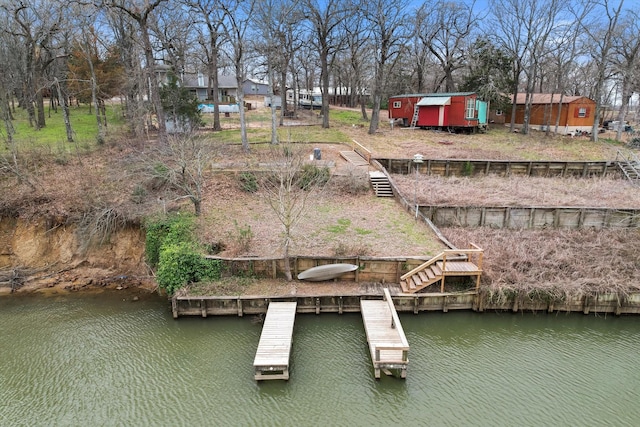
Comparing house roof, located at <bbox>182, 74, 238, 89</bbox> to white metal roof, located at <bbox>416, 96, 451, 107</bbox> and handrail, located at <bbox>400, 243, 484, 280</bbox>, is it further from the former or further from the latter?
handrail, located at <bbox>400, 243, 484, 280</bbox>

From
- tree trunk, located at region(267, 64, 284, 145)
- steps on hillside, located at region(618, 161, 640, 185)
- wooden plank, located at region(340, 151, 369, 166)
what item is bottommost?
steps on hillside, located at region(618, 161, 640, 185)

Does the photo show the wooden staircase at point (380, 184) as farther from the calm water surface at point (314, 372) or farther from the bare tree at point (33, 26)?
the bare tree at point (33, 26)

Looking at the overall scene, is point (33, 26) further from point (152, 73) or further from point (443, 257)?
point (443, 257)

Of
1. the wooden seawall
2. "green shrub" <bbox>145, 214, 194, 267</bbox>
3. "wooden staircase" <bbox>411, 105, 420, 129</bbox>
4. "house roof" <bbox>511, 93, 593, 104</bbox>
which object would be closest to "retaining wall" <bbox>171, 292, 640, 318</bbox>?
the wooden seawall

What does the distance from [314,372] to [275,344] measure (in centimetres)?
138

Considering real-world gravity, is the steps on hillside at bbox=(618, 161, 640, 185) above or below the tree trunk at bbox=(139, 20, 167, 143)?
below

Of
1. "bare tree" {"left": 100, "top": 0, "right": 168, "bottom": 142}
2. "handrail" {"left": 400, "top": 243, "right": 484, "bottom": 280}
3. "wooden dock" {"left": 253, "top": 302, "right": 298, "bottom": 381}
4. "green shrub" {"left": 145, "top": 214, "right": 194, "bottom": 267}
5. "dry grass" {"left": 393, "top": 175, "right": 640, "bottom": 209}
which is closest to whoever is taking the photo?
"wooden dock" {"left": 253, "top": 302, "right": 298, "bottom": 381}

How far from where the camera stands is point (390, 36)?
33.4 metres

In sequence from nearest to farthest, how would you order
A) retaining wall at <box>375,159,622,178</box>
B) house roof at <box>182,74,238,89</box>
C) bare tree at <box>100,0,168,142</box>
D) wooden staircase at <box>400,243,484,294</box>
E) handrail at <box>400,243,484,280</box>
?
handrail at <box>400,243,484,280</box> < wooden staircase at <box>400,243,484,294</box> < bare tree at <box>100,0,168,142</box> < retaining wall at <box>375,159,622,178</box> < house roof at <box>182,74,238,89</box>

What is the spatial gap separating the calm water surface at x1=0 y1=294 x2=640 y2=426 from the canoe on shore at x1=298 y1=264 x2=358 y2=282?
4.64 feet

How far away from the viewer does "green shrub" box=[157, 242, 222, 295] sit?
14.7 metres

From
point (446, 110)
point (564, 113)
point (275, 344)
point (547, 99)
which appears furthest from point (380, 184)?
point (547, 99)

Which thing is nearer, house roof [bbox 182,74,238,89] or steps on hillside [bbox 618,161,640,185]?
steps on hillside [bbox 618,161,640,185]

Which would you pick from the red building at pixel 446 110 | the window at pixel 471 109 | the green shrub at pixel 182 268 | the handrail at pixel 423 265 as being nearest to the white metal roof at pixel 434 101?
A: the red building at pixel 446 110
